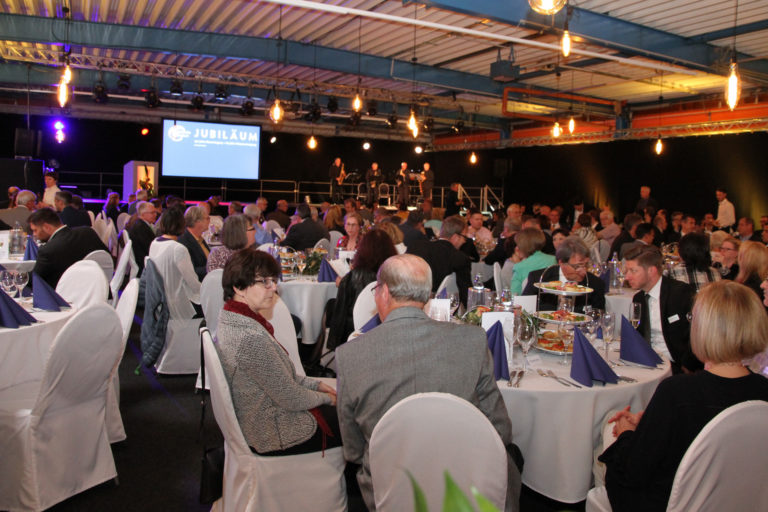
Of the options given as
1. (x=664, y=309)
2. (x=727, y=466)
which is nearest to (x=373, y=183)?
(x=664, y=309)

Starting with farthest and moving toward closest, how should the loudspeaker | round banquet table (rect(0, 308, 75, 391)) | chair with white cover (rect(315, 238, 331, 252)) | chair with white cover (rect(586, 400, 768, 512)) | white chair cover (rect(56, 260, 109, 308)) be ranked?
the loudspeaker < chair with white cover (rect(315, 238, 331, 252)) < white chair cover (rect(56, 260, 109, 308)) < round banquet table (rect(0, 308, 75, 391)) < chair with white cover (rect(586, 400, 768, 512))

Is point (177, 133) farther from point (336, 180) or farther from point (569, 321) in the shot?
point (569, 321)

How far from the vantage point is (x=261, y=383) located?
2441 millimetres

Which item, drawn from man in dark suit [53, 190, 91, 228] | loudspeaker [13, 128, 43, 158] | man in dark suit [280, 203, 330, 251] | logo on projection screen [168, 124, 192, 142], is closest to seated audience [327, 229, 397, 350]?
man in dark suit [280, 203, 330, 251]

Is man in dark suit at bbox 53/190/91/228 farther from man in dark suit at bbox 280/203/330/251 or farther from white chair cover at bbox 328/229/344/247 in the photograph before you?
white chair cover at bbox 328/229/344/247

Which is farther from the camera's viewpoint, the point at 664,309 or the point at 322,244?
the point at 322,244

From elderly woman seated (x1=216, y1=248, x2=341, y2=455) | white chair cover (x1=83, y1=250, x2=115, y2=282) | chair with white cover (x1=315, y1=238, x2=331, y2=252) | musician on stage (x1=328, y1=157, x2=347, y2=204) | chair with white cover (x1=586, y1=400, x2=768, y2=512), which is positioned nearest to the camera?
chair with white cover (x1=586, y1=400, x2=768, y2=512)

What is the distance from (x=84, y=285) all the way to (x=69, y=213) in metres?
4.68

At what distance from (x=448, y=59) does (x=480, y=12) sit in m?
5.34

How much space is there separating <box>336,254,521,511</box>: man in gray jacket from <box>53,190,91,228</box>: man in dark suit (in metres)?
7.21

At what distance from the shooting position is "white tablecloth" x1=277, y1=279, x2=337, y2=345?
18.1 feet

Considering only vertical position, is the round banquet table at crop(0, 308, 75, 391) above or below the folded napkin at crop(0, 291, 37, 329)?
below

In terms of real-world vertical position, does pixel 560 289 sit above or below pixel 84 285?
above

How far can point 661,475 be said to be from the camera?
79.7 inches
